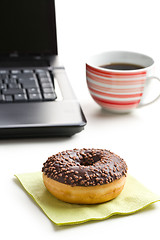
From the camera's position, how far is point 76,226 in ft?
1.76

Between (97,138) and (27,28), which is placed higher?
(27,28)

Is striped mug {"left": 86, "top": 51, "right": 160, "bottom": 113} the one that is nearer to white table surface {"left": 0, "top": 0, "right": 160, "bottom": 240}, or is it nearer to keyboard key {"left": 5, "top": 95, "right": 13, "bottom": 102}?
white table surface {"left": 0, "top": 0, "right": 160, "bottom": 240}

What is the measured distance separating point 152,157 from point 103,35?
772 millimetres

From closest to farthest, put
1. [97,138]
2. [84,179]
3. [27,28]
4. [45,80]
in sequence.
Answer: [84,179]
[97,138]
[45,80]
[27,28]

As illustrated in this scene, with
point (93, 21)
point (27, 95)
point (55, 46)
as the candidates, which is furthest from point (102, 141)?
point (93, 21)

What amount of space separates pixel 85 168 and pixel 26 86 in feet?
1.11

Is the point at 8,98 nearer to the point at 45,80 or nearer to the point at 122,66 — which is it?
the point at 45,80

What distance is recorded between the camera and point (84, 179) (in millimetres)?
573

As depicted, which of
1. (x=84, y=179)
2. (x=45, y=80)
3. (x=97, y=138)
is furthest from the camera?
(x=45, y=80)

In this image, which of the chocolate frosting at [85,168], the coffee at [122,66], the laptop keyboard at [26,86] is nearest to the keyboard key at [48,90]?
the laptop keyboard at [26,86]

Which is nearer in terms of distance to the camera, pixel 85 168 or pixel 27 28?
pixel 85 168

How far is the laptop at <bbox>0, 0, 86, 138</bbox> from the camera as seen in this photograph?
0.76 metres

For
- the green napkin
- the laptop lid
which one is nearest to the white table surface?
the green napkin

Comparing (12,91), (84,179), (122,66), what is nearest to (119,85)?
(122,66)
